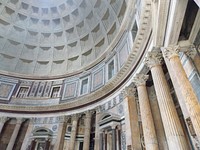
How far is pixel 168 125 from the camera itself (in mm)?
5438

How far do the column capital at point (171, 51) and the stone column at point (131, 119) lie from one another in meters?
3.68

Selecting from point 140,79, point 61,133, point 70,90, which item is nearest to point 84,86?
point 70,90

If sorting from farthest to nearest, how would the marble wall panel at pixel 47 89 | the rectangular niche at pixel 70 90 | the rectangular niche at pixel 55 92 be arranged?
the marble wall panel at pixel 47 89, the rectangular niche at pixel 55 92, the rectangular niche at pixel 70 90

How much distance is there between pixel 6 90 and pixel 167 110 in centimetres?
1575

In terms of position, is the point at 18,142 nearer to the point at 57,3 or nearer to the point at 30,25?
the point at 30,25

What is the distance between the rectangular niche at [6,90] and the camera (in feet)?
51.3

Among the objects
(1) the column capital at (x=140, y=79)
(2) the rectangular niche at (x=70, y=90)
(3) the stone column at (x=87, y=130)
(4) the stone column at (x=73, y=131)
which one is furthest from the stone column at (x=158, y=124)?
(2) the rectangular niche at (x=70, y=90)

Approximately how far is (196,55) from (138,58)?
306 centimetres

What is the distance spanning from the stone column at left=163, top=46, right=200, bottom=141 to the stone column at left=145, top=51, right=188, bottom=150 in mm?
841

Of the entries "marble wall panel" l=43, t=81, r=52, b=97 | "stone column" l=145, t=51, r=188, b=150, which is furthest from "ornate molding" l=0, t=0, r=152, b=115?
"marble wall panel" l=43, t=81, r=52, b=97

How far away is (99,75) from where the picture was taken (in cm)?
1439

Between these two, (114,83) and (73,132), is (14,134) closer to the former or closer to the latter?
(73,132)

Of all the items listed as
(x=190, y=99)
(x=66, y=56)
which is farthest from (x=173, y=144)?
(x=66, y=56)

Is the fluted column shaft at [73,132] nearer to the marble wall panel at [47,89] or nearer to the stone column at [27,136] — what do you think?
the stone column at [27,136]
